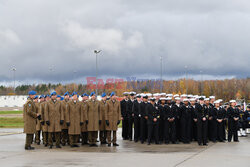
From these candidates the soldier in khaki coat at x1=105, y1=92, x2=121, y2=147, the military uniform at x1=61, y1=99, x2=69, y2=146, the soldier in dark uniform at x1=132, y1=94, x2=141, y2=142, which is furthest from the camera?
the soldier in dark uniform at x1=132, y1=94, x2=141, y2=142

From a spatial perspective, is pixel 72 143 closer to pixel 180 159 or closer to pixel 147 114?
pixel 147 114

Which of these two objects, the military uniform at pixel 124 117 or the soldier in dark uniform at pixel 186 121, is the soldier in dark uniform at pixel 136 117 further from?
the soldier in dark uniform at pixel 186 121

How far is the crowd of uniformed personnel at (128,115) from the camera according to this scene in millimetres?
15625

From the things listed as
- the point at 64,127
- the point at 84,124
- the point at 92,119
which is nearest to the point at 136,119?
the point at 92,119

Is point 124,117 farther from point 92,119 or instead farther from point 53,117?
point 53,117

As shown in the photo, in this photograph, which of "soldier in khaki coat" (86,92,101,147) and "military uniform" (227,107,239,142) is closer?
"soldier in khaki coat" (86,92,101,147)

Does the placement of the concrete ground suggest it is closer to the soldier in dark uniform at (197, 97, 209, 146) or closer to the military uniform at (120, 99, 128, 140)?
the soldier in dark uniform at (197, 97, 209, 146)

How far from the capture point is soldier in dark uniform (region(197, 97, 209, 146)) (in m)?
16.3

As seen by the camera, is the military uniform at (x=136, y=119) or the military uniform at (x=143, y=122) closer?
the military uniform at (x=143, y=122)

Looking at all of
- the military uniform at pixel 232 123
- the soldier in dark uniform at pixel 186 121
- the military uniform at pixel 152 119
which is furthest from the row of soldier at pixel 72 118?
the military uniform at pixel 232 123

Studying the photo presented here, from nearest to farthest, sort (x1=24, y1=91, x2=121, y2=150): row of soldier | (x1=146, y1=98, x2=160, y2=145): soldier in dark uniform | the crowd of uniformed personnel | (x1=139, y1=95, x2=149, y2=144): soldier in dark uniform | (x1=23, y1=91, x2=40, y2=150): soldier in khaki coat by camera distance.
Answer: (x1=23, y1=91, x2=40, y2=150): soldier in khaki coat → (x1=24, y1=91, x2=121, y2=150): row of soldier → the crowd of uniformed personnel → (x1=146, y1=98, x2=160, y2=145): soldier in dark uniform → (x1=139, y1=95, x2=149, y2=144): soldier in dark uniform

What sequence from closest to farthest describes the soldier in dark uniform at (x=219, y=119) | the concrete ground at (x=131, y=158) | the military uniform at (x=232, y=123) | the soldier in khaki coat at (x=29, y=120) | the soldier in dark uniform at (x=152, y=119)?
the concrete ground at (x=131, y=158) → the soldier in khaki coat at (x=29, y=120) → the soldier in dark uniform at (x=152, y=119) → the soldier in dark uniform at (x=219, y=119) → the military uniform at (x=232, y=123)

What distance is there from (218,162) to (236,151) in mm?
3221

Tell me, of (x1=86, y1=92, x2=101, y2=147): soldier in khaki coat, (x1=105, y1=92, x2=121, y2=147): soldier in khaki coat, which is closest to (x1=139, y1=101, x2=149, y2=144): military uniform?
(x1=105, y1=92, x2=121, y2=147): soldier in khaki coat
